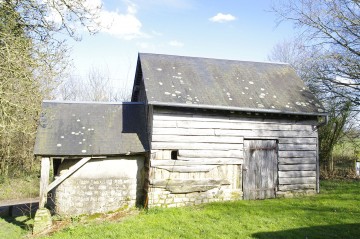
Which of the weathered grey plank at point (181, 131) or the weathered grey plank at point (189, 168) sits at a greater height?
the weathered grey plank at point (181, 131)

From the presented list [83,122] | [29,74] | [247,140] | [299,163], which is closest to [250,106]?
[247,140]

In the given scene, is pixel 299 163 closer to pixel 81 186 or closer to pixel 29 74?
pixel 81 186

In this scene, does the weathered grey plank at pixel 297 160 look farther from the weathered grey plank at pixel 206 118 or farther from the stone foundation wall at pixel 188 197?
the stone foundation wall at pixel 188 197

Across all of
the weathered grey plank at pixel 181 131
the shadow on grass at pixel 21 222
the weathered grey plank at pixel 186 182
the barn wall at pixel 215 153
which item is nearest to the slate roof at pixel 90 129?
the weathered grey plank at pixel 181 131

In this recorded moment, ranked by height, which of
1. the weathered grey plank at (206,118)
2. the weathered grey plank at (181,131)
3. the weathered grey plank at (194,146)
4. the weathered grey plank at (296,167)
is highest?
the weathered grey plank at (206,118)

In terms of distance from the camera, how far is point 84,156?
9898 millimetres

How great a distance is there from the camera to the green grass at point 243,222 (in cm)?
786

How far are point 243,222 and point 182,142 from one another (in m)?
3.37

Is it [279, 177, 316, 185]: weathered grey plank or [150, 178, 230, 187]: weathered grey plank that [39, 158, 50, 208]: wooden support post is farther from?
[279, 177, 316, 185]: weathered grey plank

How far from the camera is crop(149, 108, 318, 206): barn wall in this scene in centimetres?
1040

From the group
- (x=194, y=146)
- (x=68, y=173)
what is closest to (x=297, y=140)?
(x=194, y=146)

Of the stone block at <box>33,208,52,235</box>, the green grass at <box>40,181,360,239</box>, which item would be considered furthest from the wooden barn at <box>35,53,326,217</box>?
the green grass at <box>40,181,360,239</box>

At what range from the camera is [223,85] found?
11930 mm

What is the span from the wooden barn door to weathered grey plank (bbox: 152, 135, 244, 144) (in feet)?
1.70
